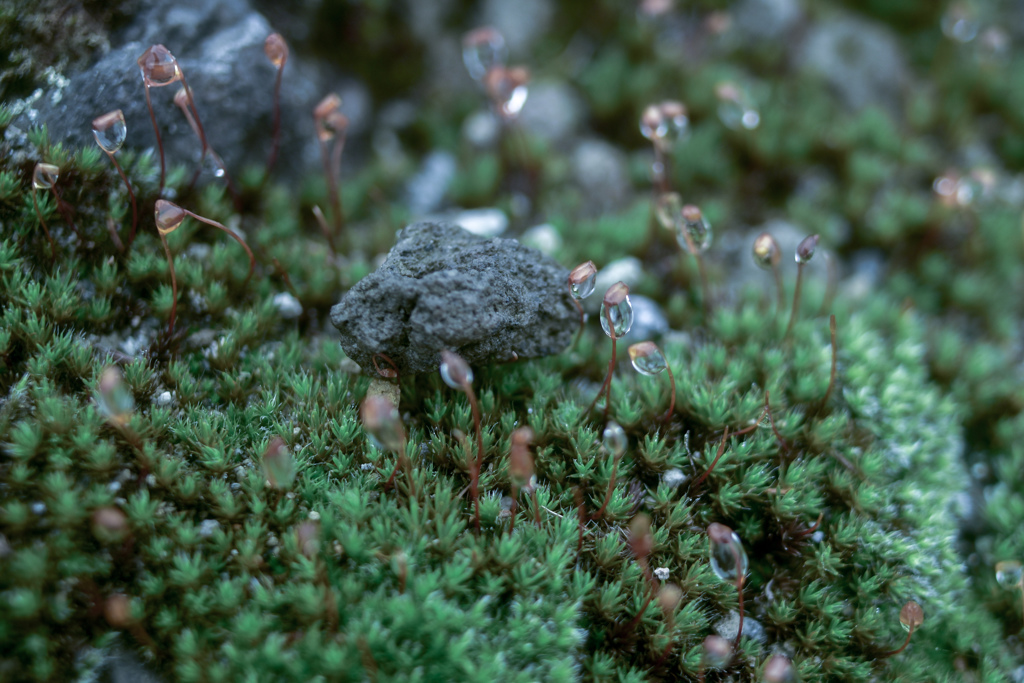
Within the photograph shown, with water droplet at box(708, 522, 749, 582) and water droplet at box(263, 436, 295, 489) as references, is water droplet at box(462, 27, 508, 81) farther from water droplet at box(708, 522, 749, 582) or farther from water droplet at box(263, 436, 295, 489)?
water droplet at box(708, 522, 749, 582)

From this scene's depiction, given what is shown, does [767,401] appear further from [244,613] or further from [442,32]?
[442,32]

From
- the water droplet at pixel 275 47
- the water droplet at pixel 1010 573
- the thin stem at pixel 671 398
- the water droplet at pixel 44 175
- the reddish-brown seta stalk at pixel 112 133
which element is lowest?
the water droplet at pixel 1010 573

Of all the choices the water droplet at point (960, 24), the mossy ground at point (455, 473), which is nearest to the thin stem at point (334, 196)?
the mossy ground at point (455, 473)

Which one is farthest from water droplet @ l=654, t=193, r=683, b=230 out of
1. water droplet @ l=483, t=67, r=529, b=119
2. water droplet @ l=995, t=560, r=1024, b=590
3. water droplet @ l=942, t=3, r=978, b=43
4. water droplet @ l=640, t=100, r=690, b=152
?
water droplet @ l=942, t=3, r=978, b=43

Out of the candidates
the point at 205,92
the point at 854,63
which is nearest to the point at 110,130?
the point at 205,92

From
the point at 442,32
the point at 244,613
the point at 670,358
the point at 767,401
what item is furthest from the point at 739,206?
the point at 244,613

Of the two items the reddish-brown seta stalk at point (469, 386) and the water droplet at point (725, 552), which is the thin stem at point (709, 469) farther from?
the reddish-brown seta stalk at point (469, 386)
